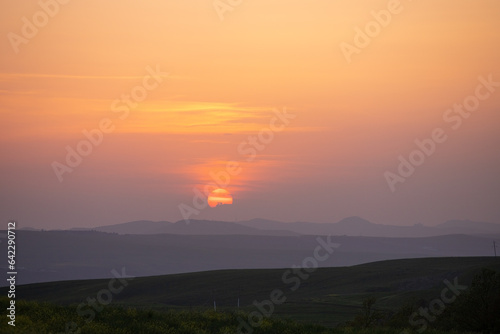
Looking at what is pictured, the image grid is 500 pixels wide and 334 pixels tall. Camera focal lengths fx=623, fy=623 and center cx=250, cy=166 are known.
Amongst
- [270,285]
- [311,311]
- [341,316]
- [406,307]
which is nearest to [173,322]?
[406,307]

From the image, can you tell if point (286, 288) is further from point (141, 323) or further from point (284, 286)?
point (141, 323)

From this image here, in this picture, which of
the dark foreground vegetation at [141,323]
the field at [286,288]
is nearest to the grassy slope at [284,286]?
the field at [286,288]

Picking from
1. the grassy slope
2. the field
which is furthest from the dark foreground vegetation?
the grassy slope

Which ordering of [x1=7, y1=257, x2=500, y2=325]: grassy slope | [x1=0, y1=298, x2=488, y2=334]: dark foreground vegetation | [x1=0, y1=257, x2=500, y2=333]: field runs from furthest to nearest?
[x1=7, y1=257, x2=500, y2=325]: grassy slope < [x1=0, y1=257, x2=500, y2=333]: field < [x1=0, y1=298, x2=488, y2=334]: dark foreground vegetation

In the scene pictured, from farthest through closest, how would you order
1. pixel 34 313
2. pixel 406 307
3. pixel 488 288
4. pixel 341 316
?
pixel 341 316 → pixel 406 307 → pixel 488 288 → pixel 34 313

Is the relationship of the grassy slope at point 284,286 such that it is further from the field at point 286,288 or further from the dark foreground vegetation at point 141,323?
the dark foreground vegetation at point 141,323

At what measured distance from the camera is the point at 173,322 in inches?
1292

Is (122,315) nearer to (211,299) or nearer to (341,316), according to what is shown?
(341,316)

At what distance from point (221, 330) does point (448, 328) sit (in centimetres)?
1548

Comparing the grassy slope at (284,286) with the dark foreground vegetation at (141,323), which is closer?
the dark foreground vegetation at (141,323)

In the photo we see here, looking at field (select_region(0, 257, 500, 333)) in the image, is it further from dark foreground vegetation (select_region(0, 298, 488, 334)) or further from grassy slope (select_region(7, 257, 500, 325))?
dark foreground vegetation (select_region(0, 298, 488, 334))

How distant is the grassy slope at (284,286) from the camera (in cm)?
11081

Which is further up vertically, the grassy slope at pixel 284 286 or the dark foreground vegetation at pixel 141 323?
the grassy slope at pixel 284 286

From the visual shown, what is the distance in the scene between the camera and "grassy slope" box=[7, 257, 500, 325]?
364 ft
